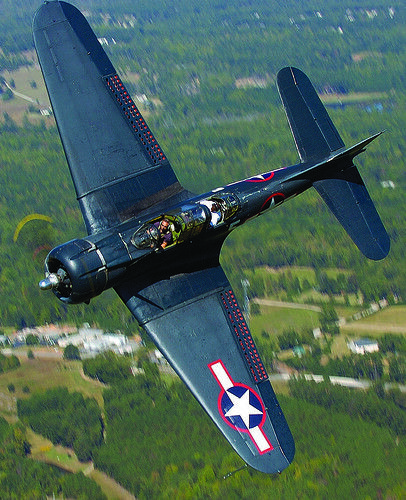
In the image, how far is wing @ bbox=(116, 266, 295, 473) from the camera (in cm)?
3406

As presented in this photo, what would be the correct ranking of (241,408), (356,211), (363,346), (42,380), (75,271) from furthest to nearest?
(363,346) → (42,380) → (356,211) → (241,408) → (75,271)

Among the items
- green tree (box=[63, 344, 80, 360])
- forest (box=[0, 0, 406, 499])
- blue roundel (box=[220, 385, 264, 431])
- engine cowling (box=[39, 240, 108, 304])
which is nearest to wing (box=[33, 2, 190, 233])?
engine cowling (box=[39, 240, 108, 304])

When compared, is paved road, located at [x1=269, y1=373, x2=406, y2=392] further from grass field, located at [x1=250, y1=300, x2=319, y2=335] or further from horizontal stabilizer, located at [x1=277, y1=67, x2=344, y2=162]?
Result: horizontal stabilizer, located at [x1=277, y1=67, x2=344, y2=162]

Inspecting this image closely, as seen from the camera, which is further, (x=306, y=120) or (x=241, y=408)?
(x=306, y=120)

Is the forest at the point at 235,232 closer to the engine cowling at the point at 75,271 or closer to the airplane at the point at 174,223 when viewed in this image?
the engine cowling at the point at 75,271

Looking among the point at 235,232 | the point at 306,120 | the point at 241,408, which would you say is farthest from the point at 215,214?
the point at 235,232

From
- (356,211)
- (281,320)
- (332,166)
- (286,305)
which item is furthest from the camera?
(286,305)

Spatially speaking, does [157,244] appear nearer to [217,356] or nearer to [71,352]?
[217,356]

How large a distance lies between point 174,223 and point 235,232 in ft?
176

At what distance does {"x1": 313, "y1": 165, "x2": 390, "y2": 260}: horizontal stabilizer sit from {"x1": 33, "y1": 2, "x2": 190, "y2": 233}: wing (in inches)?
293

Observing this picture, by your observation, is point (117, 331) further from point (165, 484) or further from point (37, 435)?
point (165, 484)

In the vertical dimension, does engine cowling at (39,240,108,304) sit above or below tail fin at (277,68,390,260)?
above

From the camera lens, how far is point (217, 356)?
35.8m

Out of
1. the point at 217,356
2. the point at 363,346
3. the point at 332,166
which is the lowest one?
the point at 363,346
